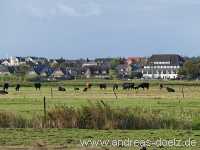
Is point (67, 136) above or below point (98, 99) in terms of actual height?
above

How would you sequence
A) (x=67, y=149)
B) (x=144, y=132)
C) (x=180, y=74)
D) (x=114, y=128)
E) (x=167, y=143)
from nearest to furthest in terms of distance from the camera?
(x=67, y=149) < (x=167, y=143) < (x=144, y=132) < (x=114, y=128) < (x=180, y=74)

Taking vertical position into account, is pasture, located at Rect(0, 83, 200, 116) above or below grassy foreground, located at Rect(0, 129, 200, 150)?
below

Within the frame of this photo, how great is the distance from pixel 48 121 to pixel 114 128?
2.75 metres

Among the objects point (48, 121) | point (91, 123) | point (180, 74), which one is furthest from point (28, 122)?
point (180, 74)

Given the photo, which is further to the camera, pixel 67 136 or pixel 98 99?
pixel 98 99

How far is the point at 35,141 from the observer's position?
18641 millimetres

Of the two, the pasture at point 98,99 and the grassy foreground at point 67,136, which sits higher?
the grassy foreground at point 67,136

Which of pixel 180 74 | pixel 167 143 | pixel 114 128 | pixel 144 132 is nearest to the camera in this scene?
pixel 167 143

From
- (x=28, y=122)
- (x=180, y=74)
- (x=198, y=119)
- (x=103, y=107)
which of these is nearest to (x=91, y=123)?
(x=103, y=107)

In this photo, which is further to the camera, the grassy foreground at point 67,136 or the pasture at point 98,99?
the pasture at point 98,99

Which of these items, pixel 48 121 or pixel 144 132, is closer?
pixel 144 132

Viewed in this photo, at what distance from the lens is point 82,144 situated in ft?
58.9

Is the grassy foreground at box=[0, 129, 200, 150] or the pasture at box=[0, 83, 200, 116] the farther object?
the pasture at box=[0, 83, 200, 116]

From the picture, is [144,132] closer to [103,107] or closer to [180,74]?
[103,107]
